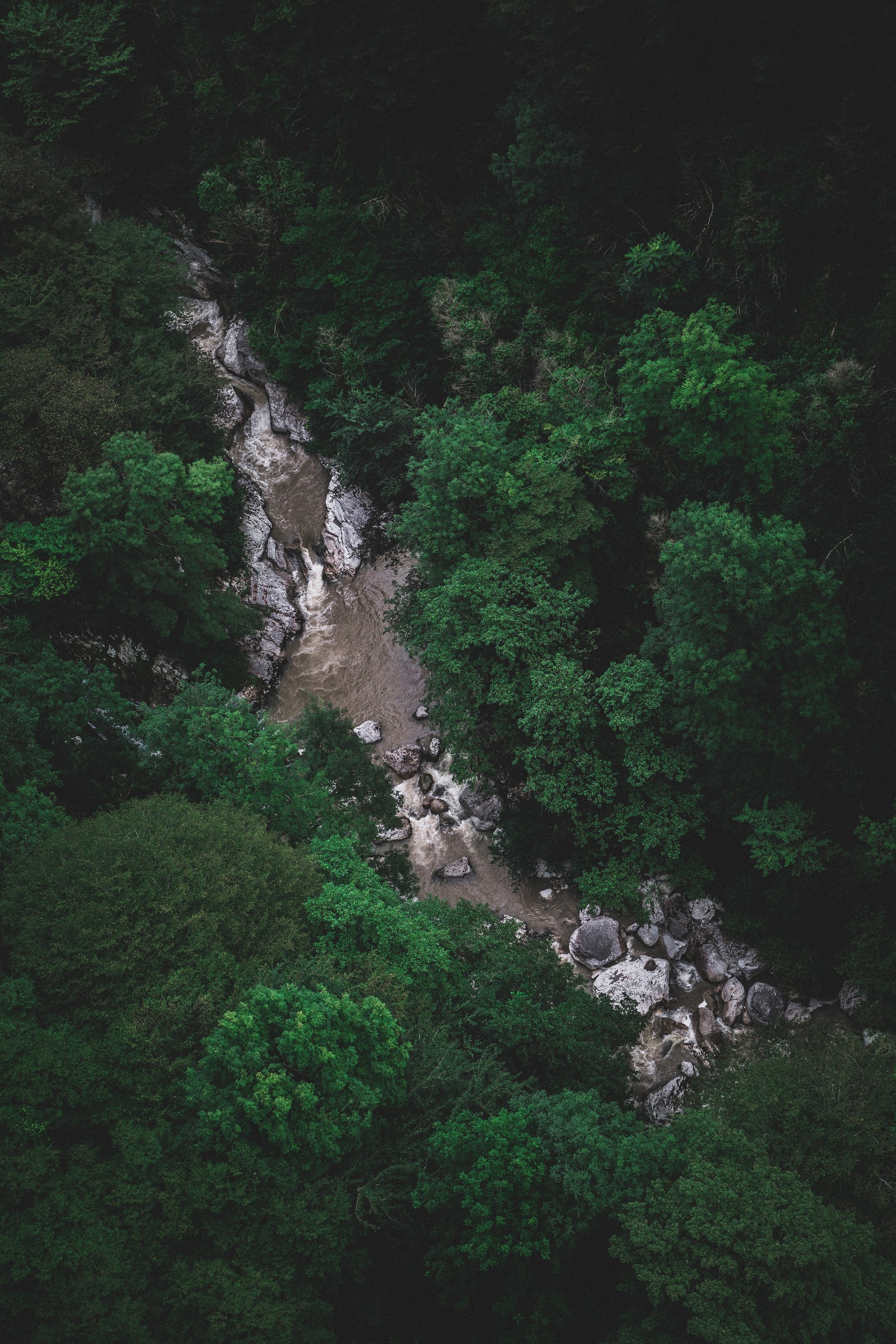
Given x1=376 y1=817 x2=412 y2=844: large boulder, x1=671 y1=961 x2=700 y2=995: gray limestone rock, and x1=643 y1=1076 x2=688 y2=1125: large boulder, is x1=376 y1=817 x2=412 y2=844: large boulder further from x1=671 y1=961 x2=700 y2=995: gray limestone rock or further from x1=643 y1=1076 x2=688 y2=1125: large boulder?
x1=643 y1=1076 x2=688 y2=1125: large boulder

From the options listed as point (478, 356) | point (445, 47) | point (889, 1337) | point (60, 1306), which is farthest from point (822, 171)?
point (60, 1306)

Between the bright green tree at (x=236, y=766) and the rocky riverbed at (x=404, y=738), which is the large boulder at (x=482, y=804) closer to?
the rocky riverbed at (x=404, y=738)

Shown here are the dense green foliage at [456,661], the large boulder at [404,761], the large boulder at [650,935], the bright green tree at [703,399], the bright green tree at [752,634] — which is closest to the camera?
the dense green foliage at [456,661]

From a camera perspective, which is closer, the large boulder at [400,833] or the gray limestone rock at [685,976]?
the gray limestone rock at [685,976]

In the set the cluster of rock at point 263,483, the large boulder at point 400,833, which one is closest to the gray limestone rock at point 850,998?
the large boulder at point 400,833

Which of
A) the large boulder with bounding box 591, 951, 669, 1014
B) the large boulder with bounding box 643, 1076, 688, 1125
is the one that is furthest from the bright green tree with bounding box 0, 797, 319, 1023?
the large boulder with bounding box 643, 1076, 688, 1125

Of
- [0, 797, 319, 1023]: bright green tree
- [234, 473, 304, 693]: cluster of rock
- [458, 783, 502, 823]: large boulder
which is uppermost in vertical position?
[234, 473, 304, 693]: cluster of rock

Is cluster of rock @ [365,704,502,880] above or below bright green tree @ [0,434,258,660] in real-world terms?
below
